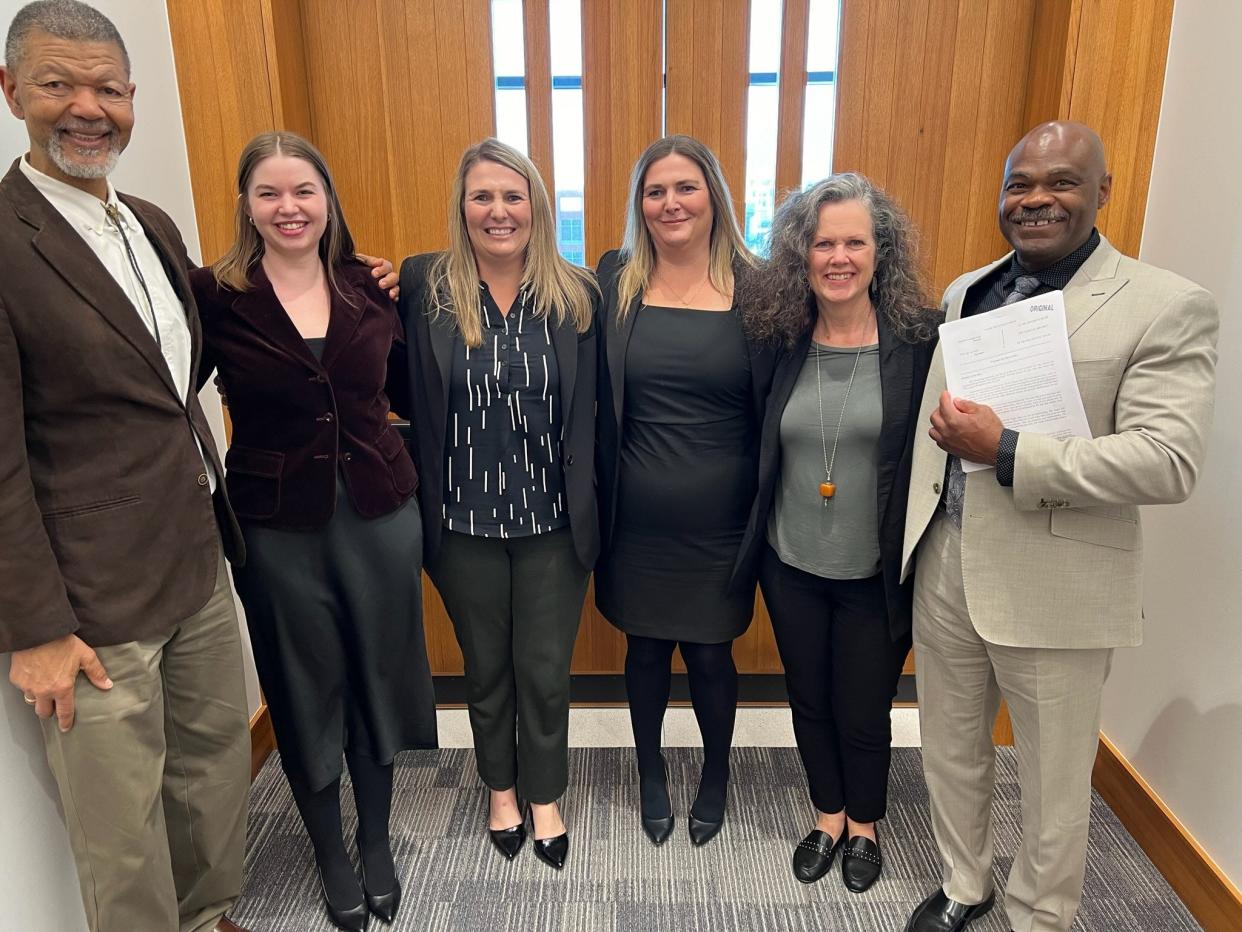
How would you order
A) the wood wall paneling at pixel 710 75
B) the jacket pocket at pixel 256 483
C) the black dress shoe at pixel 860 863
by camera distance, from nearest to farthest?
the jacket pocket at pixel 256 483, the black dress shoe at pixel 860 863, the wood wall paneling at pixel 710 75

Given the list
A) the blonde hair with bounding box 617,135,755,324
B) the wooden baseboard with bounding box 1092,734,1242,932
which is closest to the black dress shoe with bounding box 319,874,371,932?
the blonde hair with bounding box 617,135,755,324

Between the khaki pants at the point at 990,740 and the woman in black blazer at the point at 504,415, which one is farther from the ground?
the woman in black blazer at the point at 504,415

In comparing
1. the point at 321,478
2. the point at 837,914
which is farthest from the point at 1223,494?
the point at 321,478

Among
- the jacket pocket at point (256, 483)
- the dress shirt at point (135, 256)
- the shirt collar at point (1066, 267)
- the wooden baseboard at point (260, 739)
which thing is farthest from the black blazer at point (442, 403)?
the wooden baseboard at point (260, 739)

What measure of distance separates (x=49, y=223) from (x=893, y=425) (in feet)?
4.97

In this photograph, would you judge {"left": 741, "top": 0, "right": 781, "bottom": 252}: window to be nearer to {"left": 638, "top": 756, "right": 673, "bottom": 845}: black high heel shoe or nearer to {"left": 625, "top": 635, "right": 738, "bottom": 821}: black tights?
{"left": 625, "top": 635, "right": 738, "bottom": 821}: black tights

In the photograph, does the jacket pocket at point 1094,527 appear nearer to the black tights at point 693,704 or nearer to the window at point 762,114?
Answer: the black tights at point 693,704

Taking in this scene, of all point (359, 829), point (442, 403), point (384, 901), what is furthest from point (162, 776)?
point (442, 403)

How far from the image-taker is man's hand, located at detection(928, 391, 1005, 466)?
135cm

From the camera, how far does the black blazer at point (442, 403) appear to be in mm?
1661

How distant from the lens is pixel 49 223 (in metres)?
1.19

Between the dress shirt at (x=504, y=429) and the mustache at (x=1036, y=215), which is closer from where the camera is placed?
the mustache at (x=1036, y=215)

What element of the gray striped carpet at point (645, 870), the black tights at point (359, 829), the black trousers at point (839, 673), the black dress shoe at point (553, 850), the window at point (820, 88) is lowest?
the gray striped carpet at point (645, 870)

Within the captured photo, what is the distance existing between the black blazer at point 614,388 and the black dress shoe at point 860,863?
2.31ft
